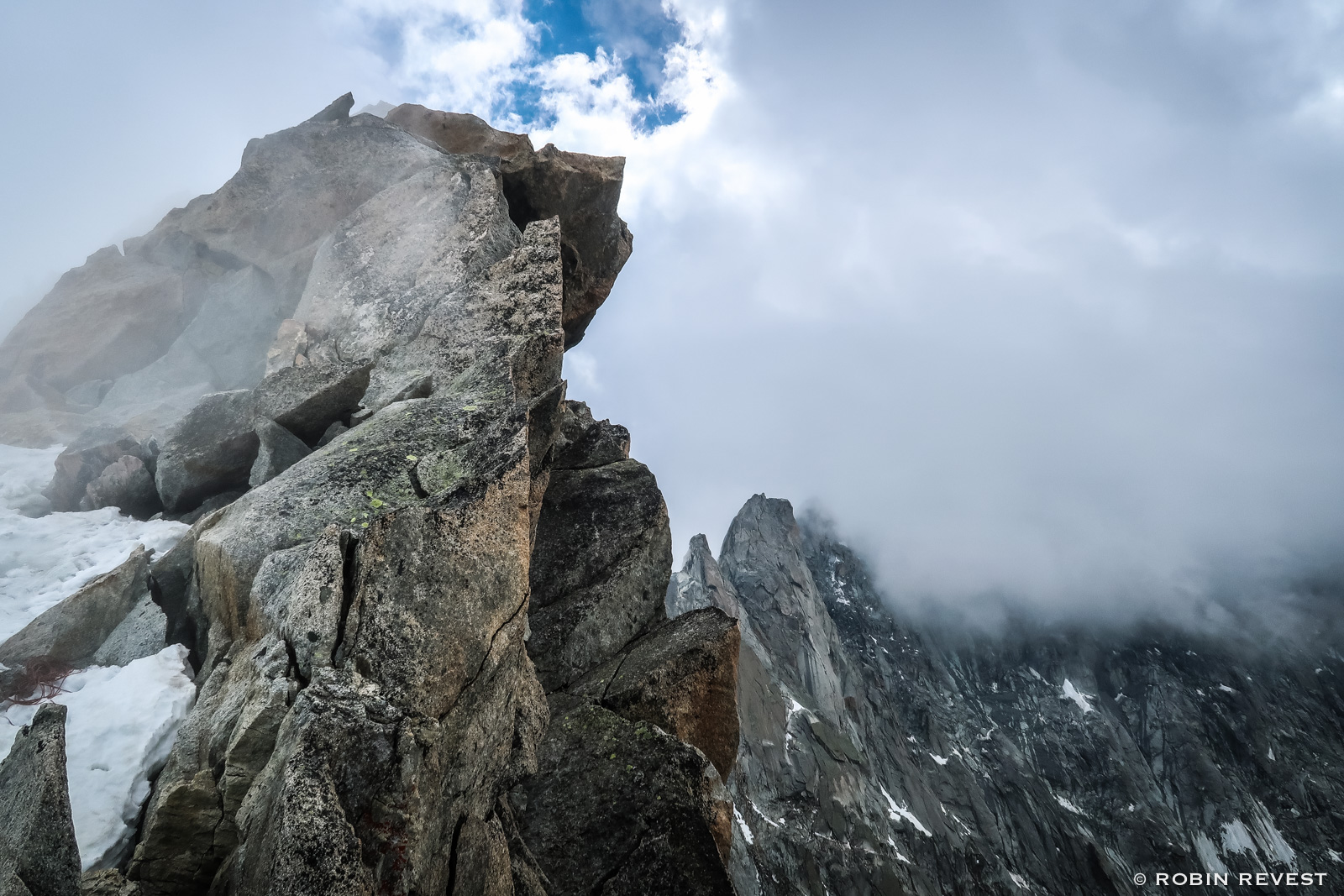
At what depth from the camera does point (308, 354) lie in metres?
23.4

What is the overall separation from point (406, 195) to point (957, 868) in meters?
206

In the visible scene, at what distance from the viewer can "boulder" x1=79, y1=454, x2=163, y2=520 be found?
74.0 feet

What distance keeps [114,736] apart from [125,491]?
604 inches

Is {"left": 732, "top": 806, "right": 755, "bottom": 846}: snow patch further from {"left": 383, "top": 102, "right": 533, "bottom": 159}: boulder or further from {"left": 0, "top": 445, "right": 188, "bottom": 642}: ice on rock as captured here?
{"left": 0, "top": 445, "right": 188, "bottom": 642}: ice on rock

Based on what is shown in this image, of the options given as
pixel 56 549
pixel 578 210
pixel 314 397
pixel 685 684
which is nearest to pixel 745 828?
pixel 685 684

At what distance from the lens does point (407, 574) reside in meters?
11.2

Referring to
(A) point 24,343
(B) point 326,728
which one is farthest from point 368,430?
(A) point 24,343

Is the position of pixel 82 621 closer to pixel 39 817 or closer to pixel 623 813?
pixel 39 817

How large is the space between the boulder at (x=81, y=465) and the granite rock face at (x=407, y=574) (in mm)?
94

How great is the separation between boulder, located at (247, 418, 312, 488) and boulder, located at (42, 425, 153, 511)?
771 cm

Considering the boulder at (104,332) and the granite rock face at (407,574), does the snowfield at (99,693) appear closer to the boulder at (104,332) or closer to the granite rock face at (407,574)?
the granite rock face at (407,574)

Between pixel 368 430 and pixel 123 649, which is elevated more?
pixel 368 430

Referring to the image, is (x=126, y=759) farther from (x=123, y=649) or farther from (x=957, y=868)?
(x=957, y=868)

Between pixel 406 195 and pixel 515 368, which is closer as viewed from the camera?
pixel 515 368
